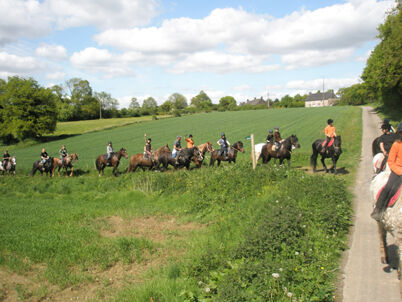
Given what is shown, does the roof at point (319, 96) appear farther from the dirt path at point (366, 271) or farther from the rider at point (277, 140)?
the dirt path at point (366, 271)

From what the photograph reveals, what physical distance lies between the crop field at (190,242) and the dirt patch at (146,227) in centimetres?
3

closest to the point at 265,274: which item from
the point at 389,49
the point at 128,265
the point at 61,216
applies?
the point at 128,265

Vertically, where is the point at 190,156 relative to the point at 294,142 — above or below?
below

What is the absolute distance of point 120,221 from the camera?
1051cm

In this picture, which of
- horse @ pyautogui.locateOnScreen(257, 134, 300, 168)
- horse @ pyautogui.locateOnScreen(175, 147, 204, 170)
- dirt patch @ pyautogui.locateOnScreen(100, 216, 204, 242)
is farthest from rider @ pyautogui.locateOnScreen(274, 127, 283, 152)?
dirt patch @ pyautogui.locateOnScreen(100, 216, 204, 242)

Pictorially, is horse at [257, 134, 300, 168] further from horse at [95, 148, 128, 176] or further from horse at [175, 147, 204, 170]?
horse at [95, 148, 128, 176]

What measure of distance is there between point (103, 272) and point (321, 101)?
153721mm

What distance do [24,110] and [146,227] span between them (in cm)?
4941

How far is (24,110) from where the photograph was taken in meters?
49.7

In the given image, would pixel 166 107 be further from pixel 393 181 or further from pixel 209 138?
pixel 393 181

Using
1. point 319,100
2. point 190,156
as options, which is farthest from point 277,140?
point 319,100

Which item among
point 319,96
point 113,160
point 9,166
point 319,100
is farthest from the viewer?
point 319,96

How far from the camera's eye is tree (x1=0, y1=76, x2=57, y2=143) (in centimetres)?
4862

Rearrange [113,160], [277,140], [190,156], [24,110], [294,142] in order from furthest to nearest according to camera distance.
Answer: [24,110] → [113,160] → [190,156] → [277,140] → [294,142]
